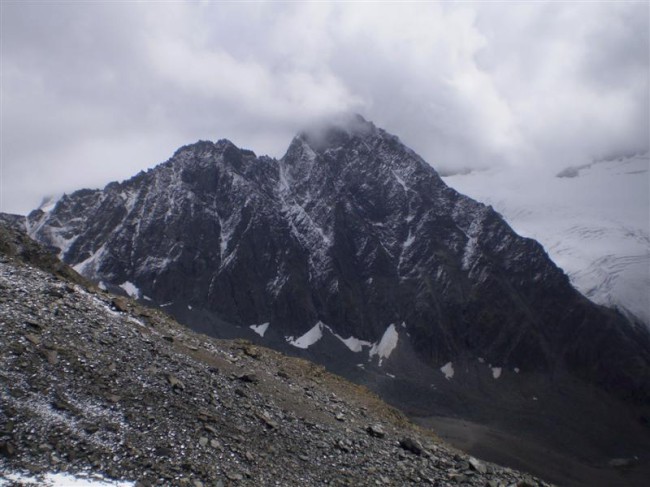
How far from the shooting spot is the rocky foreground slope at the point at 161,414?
917 inches

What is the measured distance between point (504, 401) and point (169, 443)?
180 m

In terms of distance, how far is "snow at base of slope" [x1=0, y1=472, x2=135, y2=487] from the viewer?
20688 mm

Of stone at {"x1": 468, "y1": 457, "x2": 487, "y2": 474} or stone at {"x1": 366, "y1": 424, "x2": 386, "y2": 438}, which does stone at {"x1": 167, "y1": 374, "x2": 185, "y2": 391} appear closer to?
stone at {"x1": 366, "y1": 424, "x2": 386, "y2": 438}

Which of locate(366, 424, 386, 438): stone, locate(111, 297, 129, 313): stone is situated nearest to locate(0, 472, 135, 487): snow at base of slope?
locate(366, 424, 386, 438): stone

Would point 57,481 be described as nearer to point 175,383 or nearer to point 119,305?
point 175,383

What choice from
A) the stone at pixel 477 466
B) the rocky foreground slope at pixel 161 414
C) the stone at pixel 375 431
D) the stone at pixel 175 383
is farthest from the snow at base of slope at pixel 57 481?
the stone at pixel 477 466

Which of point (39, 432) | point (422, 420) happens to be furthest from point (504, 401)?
point (39, 432)

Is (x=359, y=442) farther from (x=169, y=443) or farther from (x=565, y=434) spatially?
(x=565, y=434)

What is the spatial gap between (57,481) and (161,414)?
20.1 ft

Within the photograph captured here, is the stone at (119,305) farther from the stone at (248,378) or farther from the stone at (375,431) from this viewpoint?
the stone at (375,431)

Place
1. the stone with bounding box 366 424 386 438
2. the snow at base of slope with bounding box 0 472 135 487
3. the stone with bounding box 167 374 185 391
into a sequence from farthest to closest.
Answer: the stone with bounding box 366 424 386 438 < the stone with bounding box 167 374 185 391 < the snow at base of slope with bounding box 0 472 135 487

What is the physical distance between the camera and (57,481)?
21.1 metres

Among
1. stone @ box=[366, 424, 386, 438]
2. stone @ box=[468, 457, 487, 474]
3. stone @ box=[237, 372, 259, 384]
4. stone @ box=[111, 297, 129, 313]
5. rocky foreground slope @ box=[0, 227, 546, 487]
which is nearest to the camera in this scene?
rocky foreground slope @ box=[0, 227, 546, 487]

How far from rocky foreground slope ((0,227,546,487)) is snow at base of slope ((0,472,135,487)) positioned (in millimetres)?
133
